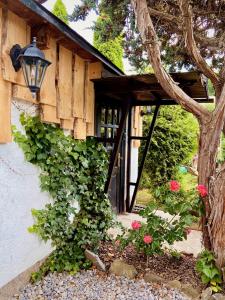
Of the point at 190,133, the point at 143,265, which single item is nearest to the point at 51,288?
the point at 143,265

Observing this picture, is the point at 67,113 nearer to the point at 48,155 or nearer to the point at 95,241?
the point at 48,155

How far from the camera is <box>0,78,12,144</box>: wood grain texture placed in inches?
101

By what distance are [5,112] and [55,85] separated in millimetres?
816

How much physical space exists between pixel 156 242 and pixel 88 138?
6.10ft

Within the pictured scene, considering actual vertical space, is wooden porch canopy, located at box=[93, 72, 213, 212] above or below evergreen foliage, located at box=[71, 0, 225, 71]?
below

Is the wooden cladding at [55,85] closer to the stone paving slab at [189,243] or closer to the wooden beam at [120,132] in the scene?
the wooden beam at [120,132]

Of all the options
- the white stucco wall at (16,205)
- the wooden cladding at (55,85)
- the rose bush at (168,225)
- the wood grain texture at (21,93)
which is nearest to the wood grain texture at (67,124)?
the wooden cladding at (55,85)

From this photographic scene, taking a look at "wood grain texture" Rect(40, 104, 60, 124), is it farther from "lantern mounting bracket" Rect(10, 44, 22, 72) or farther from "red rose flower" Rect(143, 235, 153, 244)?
"red rose flower" Rect(143, 235, 153, 244)

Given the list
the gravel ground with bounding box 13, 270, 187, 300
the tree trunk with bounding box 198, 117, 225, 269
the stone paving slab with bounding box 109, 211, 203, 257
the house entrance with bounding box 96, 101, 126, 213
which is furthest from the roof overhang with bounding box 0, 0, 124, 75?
the stone paving slab with bounding box 109, 211, 203, 257

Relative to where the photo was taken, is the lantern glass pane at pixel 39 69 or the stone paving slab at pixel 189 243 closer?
the lantern glass pane at pixel 39 69

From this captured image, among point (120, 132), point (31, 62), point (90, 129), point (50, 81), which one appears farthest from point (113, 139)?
point (31, 62)

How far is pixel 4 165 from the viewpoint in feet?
8.94

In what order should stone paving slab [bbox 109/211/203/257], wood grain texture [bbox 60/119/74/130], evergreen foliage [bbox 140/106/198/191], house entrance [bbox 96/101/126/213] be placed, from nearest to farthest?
wood grain texture [bbox 60/119/74/130] → stone paving slab [bbox 109/211/203/257] → house entrance [bbox 96/101/126/213] → evergreen foliage [bbox 140/106/198/191]

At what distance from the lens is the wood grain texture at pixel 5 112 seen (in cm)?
256
